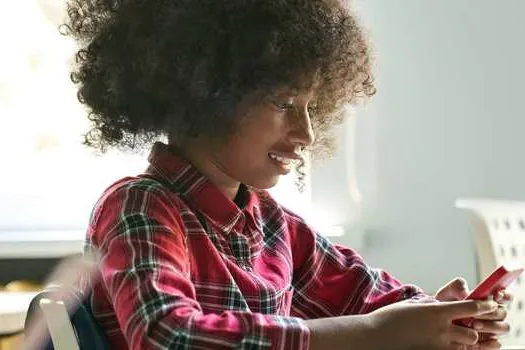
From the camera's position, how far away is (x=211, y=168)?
0.81m

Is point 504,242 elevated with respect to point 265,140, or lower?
lower

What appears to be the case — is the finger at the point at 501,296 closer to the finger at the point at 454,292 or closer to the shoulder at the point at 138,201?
the finger at the point at 454,292

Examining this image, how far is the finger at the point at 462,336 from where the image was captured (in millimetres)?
730

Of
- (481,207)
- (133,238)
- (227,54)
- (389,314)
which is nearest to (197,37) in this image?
(227,54)

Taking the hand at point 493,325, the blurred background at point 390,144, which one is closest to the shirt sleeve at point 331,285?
the hand at point 493,325

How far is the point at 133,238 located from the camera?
0.67 m

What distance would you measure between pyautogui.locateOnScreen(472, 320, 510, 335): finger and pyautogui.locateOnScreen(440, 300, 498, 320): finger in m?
0.03

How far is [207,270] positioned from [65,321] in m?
0.14

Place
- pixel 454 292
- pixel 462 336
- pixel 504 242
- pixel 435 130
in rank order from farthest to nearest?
pixel 435 130
pixel 504 242
pixel 454 292
pixel 462 336

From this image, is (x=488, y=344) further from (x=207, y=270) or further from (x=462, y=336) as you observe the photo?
(x=207, y=270)

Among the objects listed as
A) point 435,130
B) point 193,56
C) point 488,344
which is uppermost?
point 193,56

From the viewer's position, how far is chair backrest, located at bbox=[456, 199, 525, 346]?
3.71ft

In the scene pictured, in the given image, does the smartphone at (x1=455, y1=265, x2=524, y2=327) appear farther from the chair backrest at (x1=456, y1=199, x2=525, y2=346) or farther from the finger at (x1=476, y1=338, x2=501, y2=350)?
the chair backrest at (x1=456, y1=199, x2=525, y2=346)

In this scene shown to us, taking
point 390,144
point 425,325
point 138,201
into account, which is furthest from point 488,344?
point 390,144
